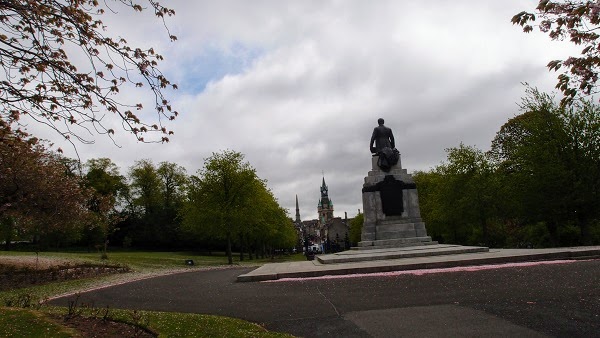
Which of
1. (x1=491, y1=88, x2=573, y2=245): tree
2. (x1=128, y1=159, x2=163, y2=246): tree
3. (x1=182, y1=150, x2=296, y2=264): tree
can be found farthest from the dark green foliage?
(x1=128, y1=159, x2=163, y2=246): tree

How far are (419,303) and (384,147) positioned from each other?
57.5ft

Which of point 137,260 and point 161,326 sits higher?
point 137,260

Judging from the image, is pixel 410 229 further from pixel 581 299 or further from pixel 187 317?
pixel 187 317

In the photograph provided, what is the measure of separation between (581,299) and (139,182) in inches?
3032

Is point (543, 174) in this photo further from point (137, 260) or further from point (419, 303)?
point (137, 260)

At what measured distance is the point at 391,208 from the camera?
23.3 metres

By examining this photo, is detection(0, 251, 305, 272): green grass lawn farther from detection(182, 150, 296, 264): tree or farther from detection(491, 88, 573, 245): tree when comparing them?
detection(491, 88, 573, 245): tree

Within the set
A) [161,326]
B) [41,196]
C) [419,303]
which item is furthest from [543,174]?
[41,196]

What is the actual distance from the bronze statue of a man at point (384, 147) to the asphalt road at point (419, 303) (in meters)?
12.1

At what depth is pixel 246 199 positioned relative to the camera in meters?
40.2

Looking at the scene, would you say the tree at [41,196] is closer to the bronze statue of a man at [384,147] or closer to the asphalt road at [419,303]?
the asphalt road at [419,303]

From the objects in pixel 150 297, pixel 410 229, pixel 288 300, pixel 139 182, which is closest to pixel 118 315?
pixel 288 300

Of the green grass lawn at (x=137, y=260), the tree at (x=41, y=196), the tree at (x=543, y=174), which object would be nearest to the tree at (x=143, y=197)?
the green grass lawn at (x=137, y=260)

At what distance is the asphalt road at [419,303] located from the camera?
6.38 metres
